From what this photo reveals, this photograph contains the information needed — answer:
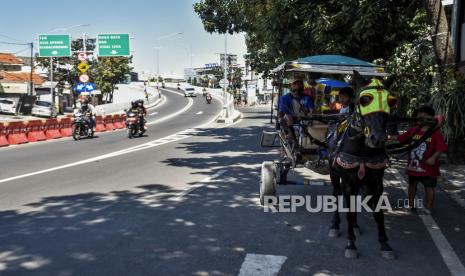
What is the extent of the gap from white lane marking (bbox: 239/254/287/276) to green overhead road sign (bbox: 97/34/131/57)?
3186 cm

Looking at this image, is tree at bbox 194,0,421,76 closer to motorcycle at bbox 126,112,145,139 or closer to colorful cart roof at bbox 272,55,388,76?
colorful cart roof at bbox 272,55,388,76

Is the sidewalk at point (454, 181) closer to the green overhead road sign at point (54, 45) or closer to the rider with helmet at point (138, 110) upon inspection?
the rider with helmet at point (138, 110)

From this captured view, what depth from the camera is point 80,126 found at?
21094 mm

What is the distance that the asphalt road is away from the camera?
4.77 metres

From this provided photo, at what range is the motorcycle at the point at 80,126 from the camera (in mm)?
20781

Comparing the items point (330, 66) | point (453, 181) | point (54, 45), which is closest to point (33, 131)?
point (54, 45)

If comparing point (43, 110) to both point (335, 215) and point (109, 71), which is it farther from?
point (335, 215)

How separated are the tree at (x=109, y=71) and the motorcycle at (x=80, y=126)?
42.4 m

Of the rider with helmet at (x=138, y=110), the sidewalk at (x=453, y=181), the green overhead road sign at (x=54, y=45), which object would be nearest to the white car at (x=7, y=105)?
the green overhead road sign at (x=54, y=45)

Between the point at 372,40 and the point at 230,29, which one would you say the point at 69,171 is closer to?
the point at 372,40

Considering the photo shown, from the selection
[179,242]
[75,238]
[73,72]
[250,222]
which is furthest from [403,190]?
[73,72]

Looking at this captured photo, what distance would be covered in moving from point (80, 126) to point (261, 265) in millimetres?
17920

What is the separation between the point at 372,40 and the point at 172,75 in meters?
173

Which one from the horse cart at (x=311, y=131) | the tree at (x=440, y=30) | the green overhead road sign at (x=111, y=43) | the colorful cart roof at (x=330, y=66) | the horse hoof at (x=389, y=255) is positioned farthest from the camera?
the green overhead road sign at (x=111, y=43)
